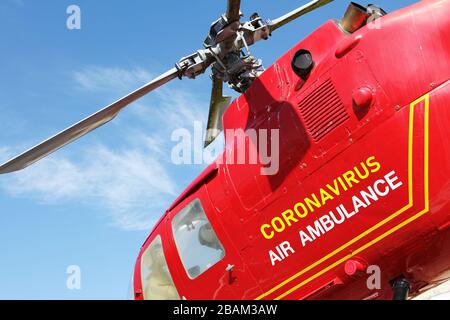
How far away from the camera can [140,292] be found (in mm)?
9094

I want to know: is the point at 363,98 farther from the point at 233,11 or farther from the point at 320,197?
the point at 233,11

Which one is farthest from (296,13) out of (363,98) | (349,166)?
(349,166)

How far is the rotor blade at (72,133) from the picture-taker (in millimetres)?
7637

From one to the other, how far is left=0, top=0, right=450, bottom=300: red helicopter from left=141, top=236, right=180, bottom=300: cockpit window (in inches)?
2.6

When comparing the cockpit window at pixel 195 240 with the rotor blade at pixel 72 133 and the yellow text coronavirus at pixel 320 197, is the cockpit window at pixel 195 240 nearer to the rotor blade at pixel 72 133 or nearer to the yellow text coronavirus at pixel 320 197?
the yellow text coronavirus at pixel 320 197

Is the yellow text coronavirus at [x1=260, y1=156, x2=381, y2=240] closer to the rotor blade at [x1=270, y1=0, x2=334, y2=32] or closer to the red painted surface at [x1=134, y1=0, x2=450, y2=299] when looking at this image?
the red painted surface at [x1=134, y1=0, x2=450, y2=299]

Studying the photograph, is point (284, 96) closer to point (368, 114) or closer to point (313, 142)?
point (313, 142)

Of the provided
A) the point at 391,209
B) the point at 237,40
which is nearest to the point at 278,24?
the point at 237,40

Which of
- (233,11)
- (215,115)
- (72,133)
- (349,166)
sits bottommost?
(349,166)

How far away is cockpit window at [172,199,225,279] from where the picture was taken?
7914 mm

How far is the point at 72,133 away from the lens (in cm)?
774

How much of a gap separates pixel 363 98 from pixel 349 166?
0.80 m

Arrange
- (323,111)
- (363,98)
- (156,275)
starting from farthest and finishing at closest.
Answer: (156,275), (323,111), (363,98)

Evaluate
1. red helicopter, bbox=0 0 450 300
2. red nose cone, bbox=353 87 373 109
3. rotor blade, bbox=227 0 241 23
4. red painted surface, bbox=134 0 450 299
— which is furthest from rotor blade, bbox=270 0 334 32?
red nose cone, bbox=353 87 373 109
